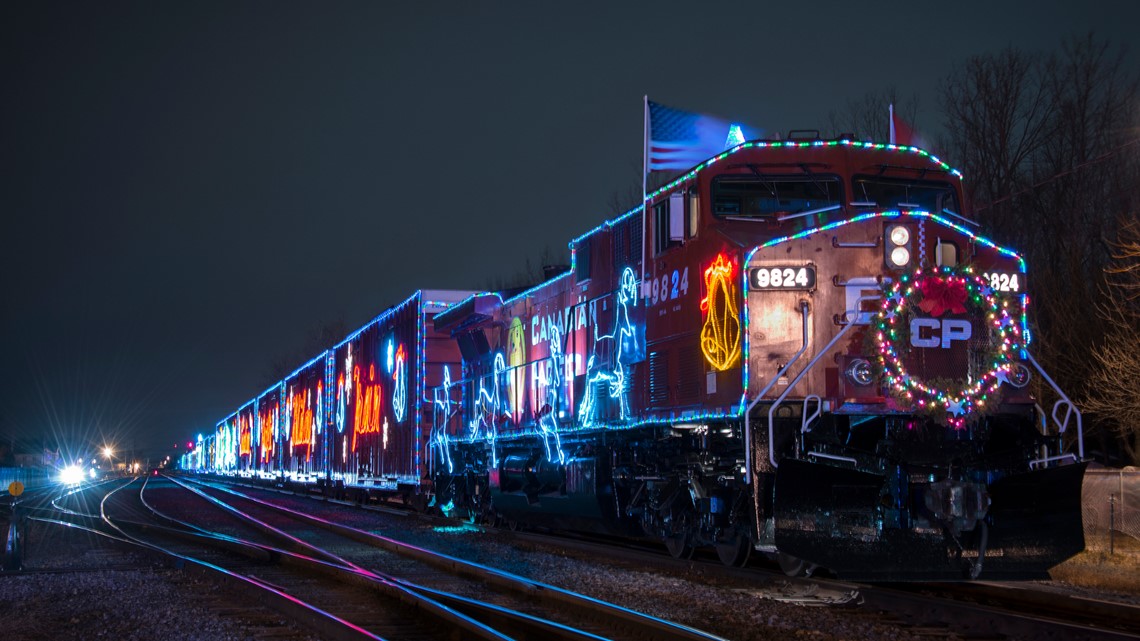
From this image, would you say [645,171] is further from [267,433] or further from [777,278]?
[267,433]

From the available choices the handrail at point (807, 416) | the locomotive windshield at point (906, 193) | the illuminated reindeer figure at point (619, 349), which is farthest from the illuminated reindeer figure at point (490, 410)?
the handrail at point (807, 416)

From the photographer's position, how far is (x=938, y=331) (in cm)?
916

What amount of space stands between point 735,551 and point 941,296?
3.40 meters

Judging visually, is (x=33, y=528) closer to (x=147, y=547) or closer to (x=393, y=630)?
(x=147, y=547)

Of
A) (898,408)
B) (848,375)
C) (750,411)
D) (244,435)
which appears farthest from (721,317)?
(244,435)

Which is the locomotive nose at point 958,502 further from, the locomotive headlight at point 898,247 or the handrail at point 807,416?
the locomotive headlight at point 898,247

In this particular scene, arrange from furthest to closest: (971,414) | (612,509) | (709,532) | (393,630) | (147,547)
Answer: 1. (147,547)
2. (612,509)
3. (709,532)
4. (971,414)
5. (393,630)

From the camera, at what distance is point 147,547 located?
14672 millimetres

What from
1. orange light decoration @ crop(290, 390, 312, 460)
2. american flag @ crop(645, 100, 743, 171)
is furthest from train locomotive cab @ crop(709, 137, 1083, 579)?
orange light decoration @ crop(290, 390, 312, 460)

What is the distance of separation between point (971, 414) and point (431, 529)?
1077 centimetres

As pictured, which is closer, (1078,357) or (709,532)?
(709,532)

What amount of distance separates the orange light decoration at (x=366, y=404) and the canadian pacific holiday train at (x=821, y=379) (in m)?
11.6

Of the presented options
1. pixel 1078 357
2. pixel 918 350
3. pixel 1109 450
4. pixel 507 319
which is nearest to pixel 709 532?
pixel 918 350

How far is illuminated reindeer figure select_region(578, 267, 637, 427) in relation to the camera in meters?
12.0
